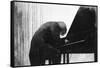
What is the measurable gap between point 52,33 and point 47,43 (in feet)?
0.35

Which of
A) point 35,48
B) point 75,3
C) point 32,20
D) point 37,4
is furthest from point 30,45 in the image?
point 75,3

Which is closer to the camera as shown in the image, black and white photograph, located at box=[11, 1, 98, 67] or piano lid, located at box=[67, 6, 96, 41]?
black and white photograph, located at box=[11, 1, 98, 67]

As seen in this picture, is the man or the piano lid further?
the piano lid

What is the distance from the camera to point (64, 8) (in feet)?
7.34

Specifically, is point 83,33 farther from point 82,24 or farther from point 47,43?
point 47,43

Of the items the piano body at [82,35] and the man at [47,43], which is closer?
the man at [47,43]

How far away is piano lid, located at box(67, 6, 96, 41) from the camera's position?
2262 mm

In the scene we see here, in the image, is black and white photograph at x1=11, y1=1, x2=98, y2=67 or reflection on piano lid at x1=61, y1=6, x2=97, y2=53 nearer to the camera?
black and white photograph at x1=11, y1=1, x2=98, y2=67

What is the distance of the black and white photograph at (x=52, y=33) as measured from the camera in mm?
2053

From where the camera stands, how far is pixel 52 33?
2.17m

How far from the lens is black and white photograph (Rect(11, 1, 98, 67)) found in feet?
6.73

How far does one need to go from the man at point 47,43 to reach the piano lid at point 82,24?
0.32 feet

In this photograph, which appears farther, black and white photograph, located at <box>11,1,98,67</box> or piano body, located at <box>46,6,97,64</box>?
piano body, located at <box>46,6,97,64</box>

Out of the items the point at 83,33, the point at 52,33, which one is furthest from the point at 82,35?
the point at 52,33
